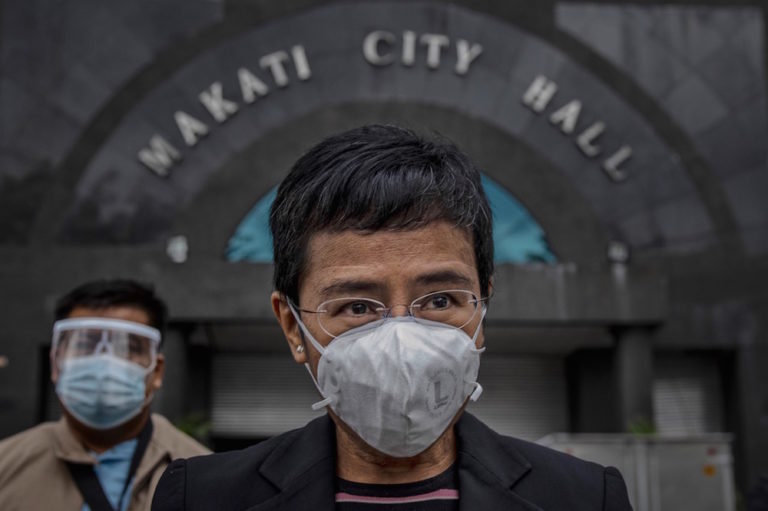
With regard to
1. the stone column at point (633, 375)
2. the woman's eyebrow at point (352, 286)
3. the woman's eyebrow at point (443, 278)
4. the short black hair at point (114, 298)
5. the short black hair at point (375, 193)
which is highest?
the short black hair at point (375, 193)

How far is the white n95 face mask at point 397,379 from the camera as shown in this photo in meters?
2.02

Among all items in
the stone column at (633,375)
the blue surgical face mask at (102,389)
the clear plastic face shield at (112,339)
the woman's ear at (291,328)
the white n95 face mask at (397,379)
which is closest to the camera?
the white n95 face mask at (397,379)

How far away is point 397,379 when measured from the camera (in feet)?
6.69

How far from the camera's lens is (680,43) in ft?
46.4

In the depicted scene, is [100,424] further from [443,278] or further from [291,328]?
[443,278]

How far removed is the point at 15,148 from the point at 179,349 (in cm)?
396

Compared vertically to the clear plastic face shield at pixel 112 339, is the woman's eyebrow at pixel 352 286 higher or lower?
higher

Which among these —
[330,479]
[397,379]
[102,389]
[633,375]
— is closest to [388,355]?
[397,379]

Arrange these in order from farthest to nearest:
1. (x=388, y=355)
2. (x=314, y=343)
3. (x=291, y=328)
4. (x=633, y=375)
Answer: (x=633, y=375) < (x=291, y=328) < (x=314, y=343) < (x=388, y=355)

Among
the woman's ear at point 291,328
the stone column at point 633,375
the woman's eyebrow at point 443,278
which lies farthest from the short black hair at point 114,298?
the stone column at point 633,375

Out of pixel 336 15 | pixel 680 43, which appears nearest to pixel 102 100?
pixel 336 15

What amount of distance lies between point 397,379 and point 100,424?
7.80 ft

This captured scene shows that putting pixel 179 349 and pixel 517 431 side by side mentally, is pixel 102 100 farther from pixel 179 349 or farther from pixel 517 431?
pixel 517 431

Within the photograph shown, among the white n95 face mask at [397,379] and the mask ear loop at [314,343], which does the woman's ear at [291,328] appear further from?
the white n95 face mask at [397,379]
